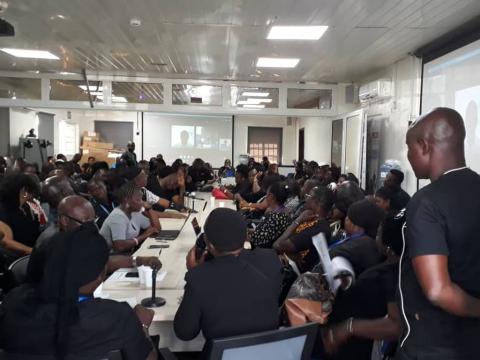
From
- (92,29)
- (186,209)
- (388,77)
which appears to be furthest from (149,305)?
(388,77)

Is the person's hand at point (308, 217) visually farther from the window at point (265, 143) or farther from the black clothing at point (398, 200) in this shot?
the window at point (265, 143)

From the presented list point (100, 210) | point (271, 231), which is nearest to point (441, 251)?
point (271, 231)

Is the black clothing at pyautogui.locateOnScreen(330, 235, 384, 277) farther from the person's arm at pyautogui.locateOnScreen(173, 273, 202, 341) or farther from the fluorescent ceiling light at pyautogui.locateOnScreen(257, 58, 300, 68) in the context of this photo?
the fluorescent ceiling light at pyautogui.locateOnScreen(257, 58, 300, 68)

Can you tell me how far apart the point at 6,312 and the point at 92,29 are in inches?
175

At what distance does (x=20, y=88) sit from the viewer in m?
8.20

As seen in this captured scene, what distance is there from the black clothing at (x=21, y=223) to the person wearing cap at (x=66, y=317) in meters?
1.97

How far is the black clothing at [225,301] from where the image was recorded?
63.8 inches

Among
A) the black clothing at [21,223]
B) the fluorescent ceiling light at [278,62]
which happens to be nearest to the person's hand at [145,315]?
the black clothing at [21,223]

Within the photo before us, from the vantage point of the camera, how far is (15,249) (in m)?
3.12

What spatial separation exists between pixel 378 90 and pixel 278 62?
169 centimetres

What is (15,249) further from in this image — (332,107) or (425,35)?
(332,107)

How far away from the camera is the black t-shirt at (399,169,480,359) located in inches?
52.2

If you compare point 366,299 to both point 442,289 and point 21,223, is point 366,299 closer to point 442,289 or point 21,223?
point 442,289

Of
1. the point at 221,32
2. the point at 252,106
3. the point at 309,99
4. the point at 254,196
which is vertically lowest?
the point at 254,196
